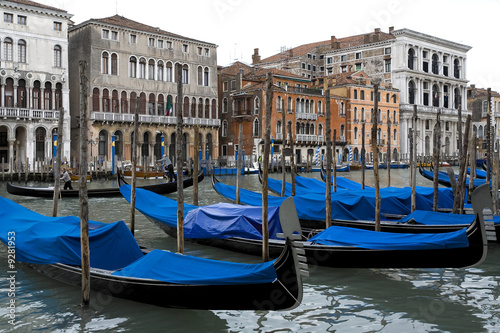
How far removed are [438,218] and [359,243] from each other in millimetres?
2050

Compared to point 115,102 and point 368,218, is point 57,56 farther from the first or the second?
point 368,218

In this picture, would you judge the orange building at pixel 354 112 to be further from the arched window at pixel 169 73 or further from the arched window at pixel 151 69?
the arched window at pixel 151 69

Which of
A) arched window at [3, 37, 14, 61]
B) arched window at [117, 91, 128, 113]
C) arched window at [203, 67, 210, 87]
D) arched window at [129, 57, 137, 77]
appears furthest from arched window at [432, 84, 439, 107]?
arched window at [3, 37, 14, 61]

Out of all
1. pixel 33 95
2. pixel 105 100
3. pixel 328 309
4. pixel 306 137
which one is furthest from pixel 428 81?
pixel 328 309

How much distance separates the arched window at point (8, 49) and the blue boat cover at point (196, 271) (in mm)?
18363

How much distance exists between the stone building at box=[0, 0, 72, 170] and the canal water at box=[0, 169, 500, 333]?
1637cm

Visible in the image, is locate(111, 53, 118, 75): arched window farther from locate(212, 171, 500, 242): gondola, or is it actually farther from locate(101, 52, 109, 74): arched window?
locate(212, 171, 500, 242): gondola

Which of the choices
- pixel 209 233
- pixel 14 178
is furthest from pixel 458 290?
pixel 14 178

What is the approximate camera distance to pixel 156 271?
4012 mm

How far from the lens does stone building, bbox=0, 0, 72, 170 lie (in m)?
20.2

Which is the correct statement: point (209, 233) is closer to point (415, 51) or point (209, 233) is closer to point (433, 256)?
point (433, 256)

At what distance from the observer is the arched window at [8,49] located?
66.1ft

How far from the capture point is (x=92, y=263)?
470cm

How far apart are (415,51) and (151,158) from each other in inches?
815
